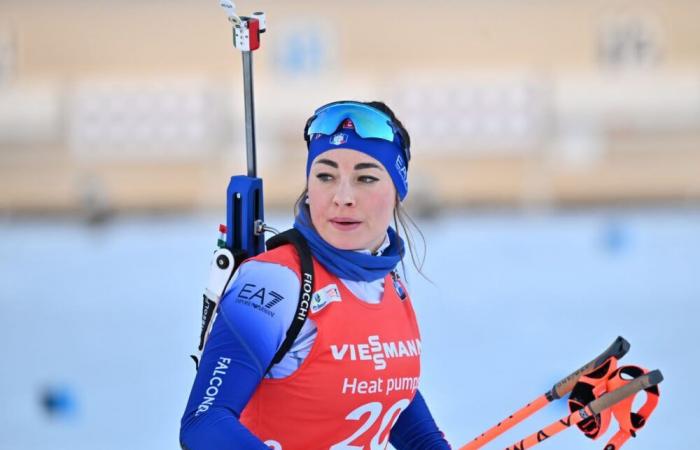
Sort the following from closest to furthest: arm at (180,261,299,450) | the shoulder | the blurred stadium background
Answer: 1. arm at (180,261,299,450)
2. the shoulder
3. the blurred stadium background

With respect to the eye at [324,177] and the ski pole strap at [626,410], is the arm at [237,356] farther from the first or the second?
the ski pole strap at [626,410]

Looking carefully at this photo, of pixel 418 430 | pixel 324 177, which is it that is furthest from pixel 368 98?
pixel 324 177

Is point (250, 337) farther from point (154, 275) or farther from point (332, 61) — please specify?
point (332, 61)

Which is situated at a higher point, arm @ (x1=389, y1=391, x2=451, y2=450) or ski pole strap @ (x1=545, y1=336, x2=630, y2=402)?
ski pole strap @ (x1=545, y1=336, x2=630, y2=402)

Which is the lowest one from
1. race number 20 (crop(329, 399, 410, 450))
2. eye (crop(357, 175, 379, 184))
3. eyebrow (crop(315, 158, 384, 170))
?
race number 20 (crop(329, 399, 410, 450))

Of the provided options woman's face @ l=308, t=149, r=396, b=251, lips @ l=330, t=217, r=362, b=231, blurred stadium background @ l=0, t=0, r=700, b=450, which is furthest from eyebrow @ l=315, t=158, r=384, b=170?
blurred stadium background @ l=0, t=0, r=700, b=450

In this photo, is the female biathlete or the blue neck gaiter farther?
the blue neck gaiter

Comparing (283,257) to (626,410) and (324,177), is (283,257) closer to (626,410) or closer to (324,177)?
(324,177)

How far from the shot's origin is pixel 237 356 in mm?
2184

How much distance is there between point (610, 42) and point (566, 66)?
691 millimetres

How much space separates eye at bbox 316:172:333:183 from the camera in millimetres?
2449

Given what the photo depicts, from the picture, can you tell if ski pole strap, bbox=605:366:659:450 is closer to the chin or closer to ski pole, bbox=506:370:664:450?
ski pole, bbox=506:370:664:450

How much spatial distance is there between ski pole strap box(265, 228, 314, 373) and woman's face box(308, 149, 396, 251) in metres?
0.06

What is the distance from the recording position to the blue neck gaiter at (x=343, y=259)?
2.41 metres
